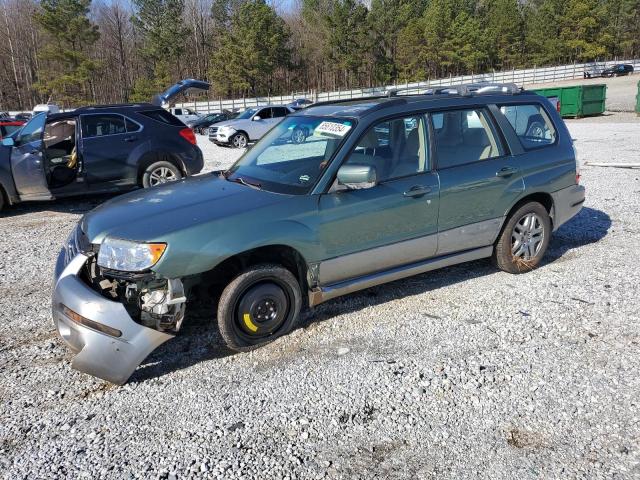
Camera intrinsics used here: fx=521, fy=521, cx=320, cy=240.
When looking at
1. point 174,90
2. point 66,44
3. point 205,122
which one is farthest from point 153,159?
point 66,44

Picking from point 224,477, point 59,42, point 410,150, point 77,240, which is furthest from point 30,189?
point 59,42

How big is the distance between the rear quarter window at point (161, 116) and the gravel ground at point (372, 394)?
4.83 meters

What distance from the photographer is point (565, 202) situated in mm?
5316

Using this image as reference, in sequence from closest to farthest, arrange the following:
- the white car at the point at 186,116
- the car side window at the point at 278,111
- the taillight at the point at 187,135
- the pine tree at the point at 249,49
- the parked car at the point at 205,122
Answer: the taillight at the point at 187,135 → the car side window at the point at 278,111 → the parked car at the point at 205,122 → the white car at the point at 186,116 → the pine tree at the point at 249,49

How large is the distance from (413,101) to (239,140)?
1626 centimetres

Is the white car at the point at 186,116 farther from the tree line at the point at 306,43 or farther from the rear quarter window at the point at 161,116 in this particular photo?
the tree line at the point at 306,43

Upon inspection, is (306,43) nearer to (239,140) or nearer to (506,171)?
(239,140)

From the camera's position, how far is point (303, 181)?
4.02 meters

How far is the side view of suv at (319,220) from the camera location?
3367mm

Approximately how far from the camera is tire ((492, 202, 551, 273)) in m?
4.96

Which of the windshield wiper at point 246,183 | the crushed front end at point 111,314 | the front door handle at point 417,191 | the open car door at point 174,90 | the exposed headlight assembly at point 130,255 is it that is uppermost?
the open car door at point 174,90

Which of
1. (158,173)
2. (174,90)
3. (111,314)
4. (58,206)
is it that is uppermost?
(174,90)

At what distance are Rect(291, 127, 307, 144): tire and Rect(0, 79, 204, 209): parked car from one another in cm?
440

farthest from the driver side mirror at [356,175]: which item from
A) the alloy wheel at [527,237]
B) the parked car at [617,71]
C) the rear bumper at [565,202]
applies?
the parked car at [617,71]
